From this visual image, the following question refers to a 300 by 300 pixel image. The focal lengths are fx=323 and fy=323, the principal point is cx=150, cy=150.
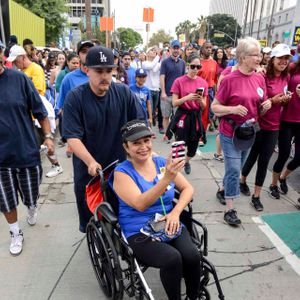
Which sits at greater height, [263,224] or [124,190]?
[124,190]

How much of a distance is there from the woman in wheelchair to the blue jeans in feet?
4.00

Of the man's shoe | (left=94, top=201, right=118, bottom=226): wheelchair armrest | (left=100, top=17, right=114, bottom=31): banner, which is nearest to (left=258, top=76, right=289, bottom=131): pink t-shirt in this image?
the man's shoe

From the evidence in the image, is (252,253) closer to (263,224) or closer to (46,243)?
(263,224)

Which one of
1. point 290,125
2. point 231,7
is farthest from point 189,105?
point 231,7

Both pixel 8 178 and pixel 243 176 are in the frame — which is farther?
pixel 243 176

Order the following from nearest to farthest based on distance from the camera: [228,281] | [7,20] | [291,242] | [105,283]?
[105,283] → [228,281] → [291,242] → [7,20]

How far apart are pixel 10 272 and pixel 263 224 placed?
255 centimetres

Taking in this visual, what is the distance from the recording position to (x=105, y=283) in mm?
2443

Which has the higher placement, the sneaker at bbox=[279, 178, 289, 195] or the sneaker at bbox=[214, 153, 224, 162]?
the sneaker at bbox=[279, 178, 289, 195]

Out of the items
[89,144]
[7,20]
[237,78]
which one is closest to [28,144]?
[89,144]

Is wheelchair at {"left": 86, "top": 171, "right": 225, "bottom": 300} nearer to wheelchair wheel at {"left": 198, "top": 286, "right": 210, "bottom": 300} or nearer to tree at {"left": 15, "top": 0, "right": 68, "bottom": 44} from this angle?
wheelchair wheel at {"left": 198, "top": 286, "right": 210, "bottom": 300}

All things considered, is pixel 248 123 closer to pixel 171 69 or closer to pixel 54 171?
pixel 54 171

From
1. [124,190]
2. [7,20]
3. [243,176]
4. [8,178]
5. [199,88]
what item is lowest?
[243,176]

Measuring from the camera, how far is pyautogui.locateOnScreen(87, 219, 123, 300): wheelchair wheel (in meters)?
2.04
